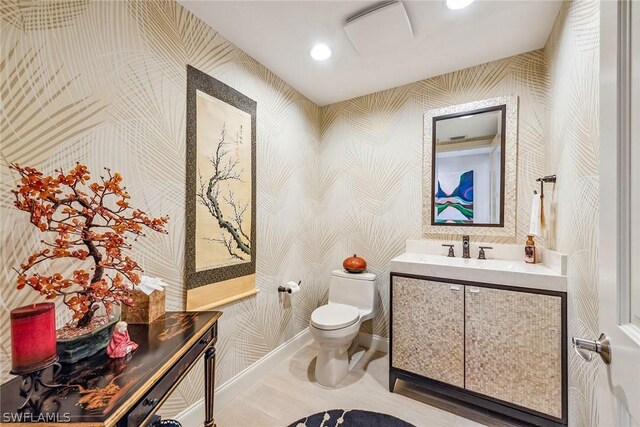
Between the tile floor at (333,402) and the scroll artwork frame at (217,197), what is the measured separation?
0.70m

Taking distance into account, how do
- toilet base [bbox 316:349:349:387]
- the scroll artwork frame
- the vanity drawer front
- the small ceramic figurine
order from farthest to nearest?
toilet base [bbox 316:349:349:387] < the scroll artwork frame < the small ceramic figurine < the vanity drawer front

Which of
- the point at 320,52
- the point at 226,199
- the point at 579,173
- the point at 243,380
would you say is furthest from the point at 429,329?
the point at 320,52

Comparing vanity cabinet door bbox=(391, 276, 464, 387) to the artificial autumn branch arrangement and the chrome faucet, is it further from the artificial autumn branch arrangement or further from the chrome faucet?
the artificial autumn branch arrangement

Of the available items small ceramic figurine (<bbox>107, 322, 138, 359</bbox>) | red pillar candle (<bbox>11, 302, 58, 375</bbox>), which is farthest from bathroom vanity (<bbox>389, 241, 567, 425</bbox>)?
red pillar candle (<bbox>11, 302, 58, 375</bbox>)

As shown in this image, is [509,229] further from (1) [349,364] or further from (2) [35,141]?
(2) [35,141]

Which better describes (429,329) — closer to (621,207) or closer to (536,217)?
(536,217)

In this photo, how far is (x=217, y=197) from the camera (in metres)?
1.74

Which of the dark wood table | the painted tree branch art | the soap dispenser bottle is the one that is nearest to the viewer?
the dark wood table

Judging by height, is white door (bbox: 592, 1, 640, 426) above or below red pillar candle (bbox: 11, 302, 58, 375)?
above

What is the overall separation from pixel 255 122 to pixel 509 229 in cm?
212

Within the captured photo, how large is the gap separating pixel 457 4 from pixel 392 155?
1.19 metres

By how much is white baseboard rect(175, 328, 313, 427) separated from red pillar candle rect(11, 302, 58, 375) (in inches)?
41.7

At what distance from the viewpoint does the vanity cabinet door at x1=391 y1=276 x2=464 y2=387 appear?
1.72 m

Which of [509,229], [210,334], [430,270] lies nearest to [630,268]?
[430,270]
